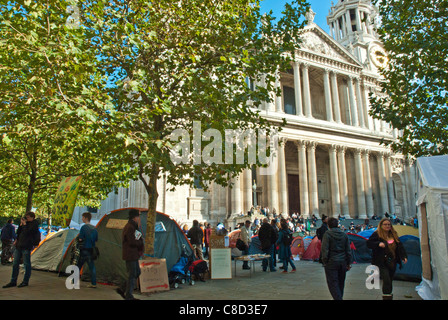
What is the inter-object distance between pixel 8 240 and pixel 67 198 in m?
6.48

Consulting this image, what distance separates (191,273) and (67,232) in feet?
17.7

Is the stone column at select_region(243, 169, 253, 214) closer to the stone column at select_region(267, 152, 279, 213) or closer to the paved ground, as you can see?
the stone column at select_region(267, 152, 279, 213)

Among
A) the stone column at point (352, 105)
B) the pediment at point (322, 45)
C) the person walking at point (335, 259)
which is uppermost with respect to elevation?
the pediment at point (322, 45)

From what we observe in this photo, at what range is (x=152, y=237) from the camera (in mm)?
9094

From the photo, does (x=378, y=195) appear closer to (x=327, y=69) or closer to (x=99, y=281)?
(x=327, y=69)

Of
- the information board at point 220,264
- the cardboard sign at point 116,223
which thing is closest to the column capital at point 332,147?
the information board at point 220,264

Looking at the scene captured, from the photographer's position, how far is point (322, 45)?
3862 centimetres

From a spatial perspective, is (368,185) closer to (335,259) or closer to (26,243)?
(335,259)

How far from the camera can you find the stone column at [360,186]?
36500 millimetres

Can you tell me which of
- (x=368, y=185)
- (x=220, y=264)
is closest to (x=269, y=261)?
(x=220, y=264)

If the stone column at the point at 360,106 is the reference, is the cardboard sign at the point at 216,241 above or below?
below

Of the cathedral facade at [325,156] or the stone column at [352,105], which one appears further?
the stone column at [352,105]

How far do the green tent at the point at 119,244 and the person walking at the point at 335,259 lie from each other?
5.45 metres

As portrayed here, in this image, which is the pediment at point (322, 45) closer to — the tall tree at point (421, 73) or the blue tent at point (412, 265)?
the tall tree at point (421, 73)
